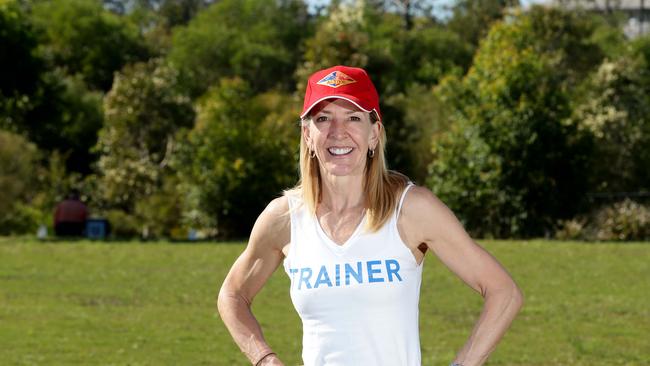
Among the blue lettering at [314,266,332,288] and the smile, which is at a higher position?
the smile

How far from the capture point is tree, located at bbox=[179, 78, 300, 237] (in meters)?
44.2

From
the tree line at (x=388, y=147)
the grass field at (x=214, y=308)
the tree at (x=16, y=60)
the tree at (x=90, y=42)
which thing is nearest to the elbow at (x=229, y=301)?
the grass field at (x=214, y=308)

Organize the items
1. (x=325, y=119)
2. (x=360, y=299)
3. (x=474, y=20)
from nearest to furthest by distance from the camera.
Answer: (x=360, y=299) < (x=325, y=119) < (x=474, y=20)

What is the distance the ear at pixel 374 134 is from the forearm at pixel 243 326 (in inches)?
33.4

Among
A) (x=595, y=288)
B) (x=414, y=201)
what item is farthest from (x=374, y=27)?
(x=414, y=201)

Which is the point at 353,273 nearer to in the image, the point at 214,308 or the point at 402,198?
the point at 402,198

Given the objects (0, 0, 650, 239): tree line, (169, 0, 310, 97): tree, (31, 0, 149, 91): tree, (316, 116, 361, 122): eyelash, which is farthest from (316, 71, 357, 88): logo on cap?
(31, 0, 149, 91): tree

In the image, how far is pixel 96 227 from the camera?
45312mm

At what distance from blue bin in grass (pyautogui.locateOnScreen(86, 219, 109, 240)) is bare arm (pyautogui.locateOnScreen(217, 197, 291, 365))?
40483mm

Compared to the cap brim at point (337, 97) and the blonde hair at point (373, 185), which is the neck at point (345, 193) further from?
the cap brim at point (337, 97)

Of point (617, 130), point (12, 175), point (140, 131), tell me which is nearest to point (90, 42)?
point (140, 131)

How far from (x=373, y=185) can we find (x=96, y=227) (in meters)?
41.2

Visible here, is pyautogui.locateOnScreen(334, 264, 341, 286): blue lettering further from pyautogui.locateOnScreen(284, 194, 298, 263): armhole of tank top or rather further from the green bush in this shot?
the green bush

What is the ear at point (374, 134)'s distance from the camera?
497 cm
